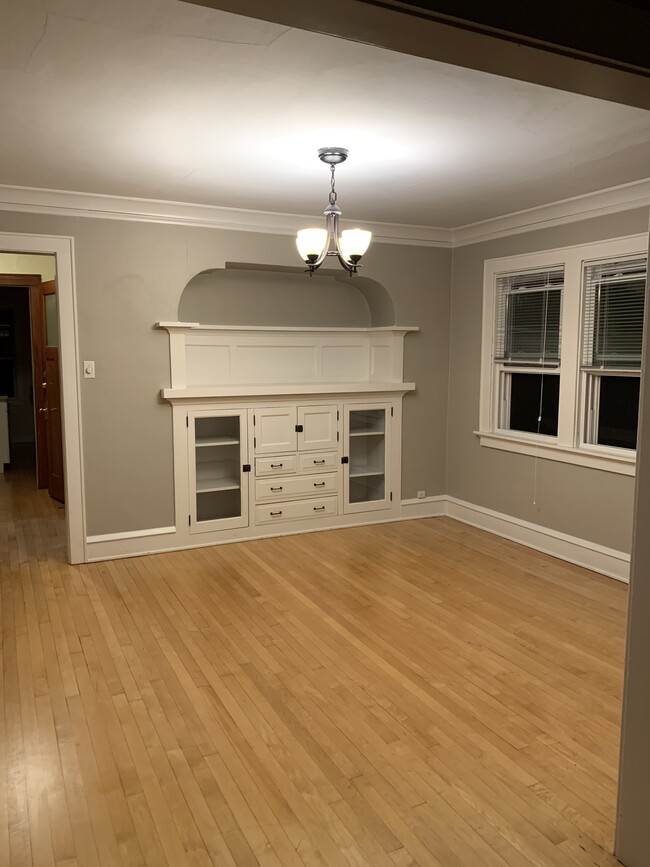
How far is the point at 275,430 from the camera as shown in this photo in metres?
5.46

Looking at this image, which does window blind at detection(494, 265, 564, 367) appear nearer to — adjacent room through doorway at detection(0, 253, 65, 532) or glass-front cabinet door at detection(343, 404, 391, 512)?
glass-front cabinet door at detection(343, 404, 391, 512)

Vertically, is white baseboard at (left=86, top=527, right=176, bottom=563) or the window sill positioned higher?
the window sill

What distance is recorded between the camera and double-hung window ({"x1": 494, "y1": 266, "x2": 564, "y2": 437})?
502 centimetres

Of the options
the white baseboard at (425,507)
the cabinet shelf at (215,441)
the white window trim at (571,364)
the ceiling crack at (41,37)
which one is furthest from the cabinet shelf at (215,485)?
the ceiling crack at (41,37)

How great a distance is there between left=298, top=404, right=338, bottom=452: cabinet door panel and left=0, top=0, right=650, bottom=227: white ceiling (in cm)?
171

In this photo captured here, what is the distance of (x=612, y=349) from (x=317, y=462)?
2414 mm

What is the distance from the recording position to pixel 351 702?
3.01 metres

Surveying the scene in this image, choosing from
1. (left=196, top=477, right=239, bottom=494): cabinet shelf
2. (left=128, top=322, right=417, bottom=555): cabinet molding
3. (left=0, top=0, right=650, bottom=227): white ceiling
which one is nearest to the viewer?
(left=0, top=0, right=650, bottom=227): white ceiling

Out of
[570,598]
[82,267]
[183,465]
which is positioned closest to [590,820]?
[570,598]

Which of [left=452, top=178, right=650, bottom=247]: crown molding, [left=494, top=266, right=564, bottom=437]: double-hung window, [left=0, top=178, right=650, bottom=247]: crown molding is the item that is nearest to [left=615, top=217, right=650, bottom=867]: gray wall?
[left=452, top=178, right=650, bottom=247]: crown molding

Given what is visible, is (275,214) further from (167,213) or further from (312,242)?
(312,242)

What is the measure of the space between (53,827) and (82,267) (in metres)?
3.53

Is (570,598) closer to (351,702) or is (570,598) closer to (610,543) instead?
(610,543)

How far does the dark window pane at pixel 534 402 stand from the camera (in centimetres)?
510
